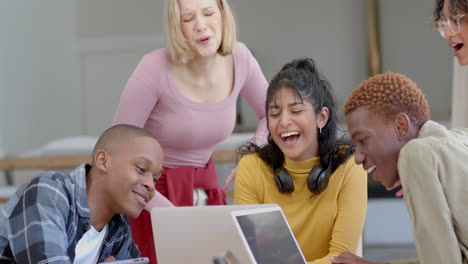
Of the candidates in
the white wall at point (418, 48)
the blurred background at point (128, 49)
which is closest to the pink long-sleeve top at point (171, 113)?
the blurred background at point (128, 49)

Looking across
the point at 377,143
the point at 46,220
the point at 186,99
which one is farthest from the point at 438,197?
the point at 186,99

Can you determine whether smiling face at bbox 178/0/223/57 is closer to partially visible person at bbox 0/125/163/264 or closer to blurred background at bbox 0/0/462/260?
partially visible person at bbox 0/125/163/264

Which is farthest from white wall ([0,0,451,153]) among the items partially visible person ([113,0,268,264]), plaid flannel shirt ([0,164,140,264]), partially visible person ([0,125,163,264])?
plaid flannel shirt ([0,164,140,264])

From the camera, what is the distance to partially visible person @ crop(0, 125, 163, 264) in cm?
131

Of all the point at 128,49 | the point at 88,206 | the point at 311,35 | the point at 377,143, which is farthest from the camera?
the point at 128,49

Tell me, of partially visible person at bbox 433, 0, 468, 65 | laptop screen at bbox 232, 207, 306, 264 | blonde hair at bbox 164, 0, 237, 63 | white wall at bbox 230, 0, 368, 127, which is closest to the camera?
laptop screen at bbox 232, 207, 306, 264

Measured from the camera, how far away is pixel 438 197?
3.64 ft

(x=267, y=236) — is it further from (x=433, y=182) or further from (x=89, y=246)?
(x=89, y=246)

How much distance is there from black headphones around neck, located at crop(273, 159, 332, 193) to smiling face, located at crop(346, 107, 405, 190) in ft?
1.15

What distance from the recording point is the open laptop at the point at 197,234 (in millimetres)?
1102

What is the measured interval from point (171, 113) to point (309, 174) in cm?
40

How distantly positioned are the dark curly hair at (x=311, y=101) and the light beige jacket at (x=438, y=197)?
1.89 feet

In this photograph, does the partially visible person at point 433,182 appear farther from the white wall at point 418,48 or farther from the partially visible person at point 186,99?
the white wall at point 418,48

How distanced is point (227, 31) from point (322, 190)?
0.49 m
